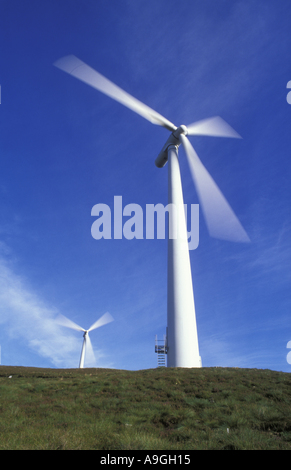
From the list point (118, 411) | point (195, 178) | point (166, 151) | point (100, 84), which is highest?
point (166, 151)

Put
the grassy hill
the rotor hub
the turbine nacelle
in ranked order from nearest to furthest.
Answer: the grassy hill → the rotor hub → the turbine nacelle

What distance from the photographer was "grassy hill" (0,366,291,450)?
26.6 ft

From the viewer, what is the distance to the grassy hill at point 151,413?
8.11m

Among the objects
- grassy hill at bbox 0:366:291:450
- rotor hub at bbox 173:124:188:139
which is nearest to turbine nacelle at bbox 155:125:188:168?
rotor hub at bbox 173:124:188:139

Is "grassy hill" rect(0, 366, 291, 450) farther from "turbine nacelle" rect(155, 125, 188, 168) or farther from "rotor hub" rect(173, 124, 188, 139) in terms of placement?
"turbine nacelle" rect(155, 125, 188, 168)

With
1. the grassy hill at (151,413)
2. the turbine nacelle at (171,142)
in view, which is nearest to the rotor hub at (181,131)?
the turbine nacelle at (171,142)

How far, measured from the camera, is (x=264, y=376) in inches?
773

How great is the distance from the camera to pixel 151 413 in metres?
11.6

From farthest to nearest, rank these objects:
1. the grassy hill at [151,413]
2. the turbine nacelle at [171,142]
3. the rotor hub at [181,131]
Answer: the turbine nacelle at [171,142] < the rotor hub at [181,131] < the grassy hill at [151,413]

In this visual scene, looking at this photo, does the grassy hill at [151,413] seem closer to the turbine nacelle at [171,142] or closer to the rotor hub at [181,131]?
the rotor hub at [181,131]
